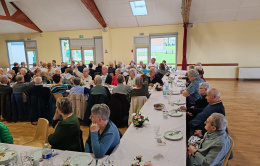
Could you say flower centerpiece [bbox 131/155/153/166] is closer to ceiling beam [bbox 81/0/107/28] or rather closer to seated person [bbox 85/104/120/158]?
seated person [bbox 85/104/120/158]

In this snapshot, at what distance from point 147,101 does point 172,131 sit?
1556mm

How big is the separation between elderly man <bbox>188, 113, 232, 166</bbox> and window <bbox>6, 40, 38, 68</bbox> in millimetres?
13990

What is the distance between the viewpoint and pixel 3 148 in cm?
230

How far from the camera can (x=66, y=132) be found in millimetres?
2344

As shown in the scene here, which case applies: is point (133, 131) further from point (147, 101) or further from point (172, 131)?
point (147, 101)

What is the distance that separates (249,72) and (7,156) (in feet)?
38.2

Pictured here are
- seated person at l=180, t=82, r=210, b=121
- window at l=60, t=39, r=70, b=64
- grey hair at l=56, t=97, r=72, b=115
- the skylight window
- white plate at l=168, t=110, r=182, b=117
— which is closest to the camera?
grey hair at l=56, t=97, r=72, b=115

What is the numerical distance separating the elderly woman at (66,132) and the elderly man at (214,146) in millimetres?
1464

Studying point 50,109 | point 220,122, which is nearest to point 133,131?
point 220,122

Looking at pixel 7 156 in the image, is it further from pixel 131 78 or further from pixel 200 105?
pixel 131 78

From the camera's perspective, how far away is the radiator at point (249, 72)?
10336mm

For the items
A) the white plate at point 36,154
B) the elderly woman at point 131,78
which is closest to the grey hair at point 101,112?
the white plate at point 36,154

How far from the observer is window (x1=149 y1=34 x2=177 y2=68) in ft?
37.4

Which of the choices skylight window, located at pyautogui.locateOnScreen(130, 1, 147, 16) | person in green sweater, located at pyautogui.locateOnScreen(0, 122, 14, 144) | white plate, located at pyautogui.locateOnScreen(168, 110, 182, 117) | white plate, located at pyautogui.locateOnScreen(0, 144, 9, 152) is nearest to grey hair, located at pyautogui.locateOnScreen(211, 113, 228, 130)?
white plate, located at pyautogui.locateOnScreen(168, 110, 182, 117)
